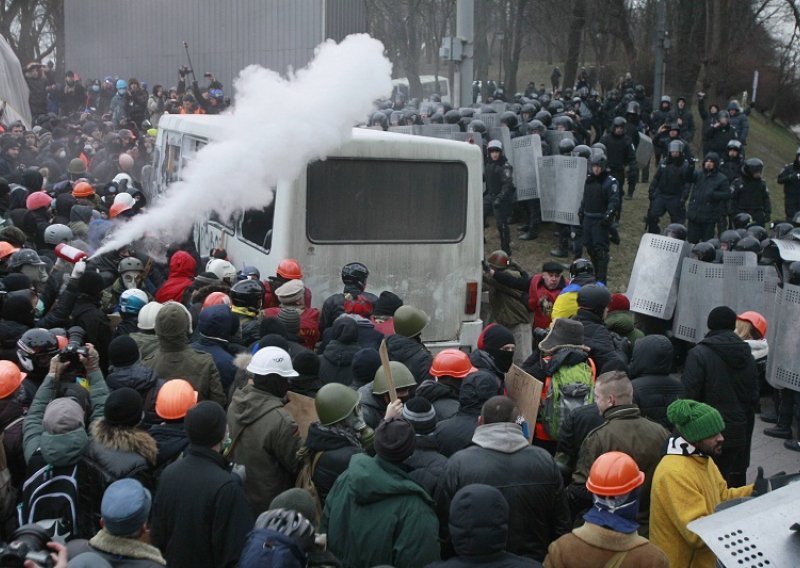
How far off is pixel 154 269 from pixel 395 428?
17.3ft

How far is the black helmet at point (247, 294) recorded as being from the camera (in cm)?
718

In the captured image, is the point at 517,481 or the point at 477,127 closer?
the point at 517,481

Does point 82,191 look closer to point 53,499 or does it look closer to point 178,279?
point 178,279

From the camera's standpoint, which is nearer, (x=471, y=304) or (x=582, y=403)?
(x=582, y=403)

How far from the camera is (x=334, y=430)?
4770 mm

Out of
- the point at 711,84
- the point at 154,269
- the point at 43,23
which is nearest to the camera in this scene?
the point at 154,269

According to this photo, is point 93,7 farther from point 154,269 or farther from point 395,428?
point 395,428

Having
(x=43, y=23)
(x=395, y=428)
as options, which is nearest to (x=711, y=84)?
(x=395, y=428)

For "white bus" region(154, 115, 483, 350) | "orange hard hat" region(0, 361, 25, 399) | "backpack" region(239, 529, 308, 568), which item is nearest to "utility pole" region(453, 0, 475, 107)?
"white bus" region(154, 115, 483, 350)

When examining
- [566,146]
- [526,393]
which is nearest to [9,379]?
[526,393]

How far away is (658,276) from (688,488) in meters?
6.61

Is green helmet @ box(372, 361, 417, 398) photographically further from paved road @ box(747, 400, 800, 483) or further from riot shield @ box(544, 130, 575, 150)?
riot shield @ box(544, 130, 575, 150)

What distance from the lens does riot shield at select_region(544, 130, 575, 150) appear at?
52.4 ft

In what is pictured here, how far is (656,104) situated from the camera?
2462 cm
